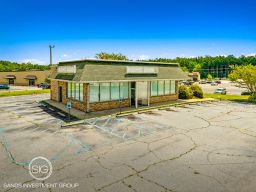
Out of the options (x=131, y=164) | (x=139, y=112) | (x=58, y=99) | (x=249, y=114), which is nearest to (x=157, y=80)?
(x=139, y=112)

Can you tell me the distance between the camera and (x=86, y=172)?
10188mm

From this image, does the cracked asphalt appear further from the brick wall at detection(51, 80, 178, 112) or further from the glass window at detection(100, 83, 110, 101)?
the glass window at detection(100, 83, 110, 101)

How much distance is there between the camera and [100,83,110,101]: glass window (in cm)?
2331

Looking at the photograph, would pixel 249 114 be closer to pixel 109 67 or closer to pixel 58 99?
pixel 109 67

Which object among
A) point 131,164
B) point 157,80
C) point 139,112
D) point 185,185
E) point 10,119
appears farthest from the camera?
point 157,80

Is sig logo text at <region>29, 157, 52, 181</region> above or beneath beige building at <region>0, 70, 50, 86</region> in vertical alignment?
beneath

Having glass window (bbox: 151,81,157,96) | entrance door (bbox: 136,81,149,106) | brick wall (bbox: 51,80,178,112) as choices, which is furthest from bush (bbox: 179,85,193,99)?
entrance door (bbox: 136,81,149,106)

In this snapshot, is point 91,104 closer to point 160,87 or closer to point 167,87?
point 160,87

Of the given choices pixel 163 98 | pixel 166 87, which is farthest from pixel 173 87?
pixel 163 98

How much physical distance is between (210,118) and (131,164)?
12.5 metres

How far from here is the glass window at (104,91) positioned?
23312mm

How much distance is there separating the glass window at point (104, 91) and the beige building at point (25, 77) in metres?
49.7

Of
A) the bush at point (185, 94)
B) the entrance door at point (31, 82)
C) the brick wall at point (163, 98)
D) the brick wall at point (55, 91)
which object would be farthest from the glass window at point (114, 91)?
the entrance door at point (31, 82)

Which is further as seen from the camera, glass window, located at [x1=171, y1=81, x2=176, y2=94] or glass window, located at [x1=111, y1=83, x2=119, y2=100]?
glass window, located at [x1=171, y1=81, x2=176, y2=94]
